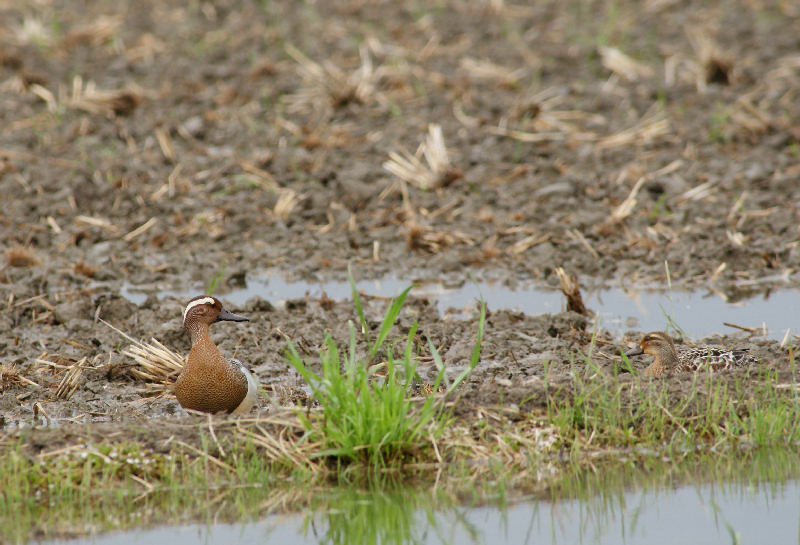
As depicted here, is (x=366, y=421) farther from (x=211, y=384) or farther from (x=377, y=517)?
(x=211, y=384)

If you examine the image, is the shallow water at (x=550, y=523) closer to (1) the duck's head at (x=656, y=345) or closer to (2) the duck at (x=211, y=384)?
(2) the duck at (x=211, y=384)

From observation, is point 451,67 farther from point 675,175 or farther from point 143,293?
point 143,293

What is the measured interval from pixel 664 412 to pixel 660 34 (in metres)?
10.7

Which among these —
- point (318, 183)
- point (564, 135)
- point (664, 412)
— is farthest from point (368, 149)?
point (664, 412)

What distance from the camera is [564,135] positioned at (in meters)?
13.3

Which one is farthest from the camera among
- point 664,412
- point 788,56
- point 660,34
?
point 660,34

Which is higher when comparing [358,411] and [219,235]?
[219,235]

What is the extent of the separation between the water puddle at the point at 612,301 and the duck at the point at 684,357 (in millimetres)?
864

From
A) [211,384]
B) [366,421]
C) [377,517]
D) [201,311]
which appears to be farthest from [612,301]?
[377,517]

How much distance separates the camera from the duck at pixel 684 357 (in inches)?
303

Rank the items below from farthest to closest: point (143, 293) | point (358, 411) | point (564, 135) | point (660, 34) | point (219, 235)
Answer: point (660, 34) < point (564, 135) < point (219, 235) < point (143, 293) < point (358, 411)

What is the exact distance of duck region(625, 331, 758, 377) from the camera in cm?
770

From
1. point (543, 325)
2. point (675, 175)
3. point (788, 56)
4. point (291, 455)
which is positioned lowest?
point (291, 455)

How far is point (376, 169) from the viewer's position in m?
12.7
